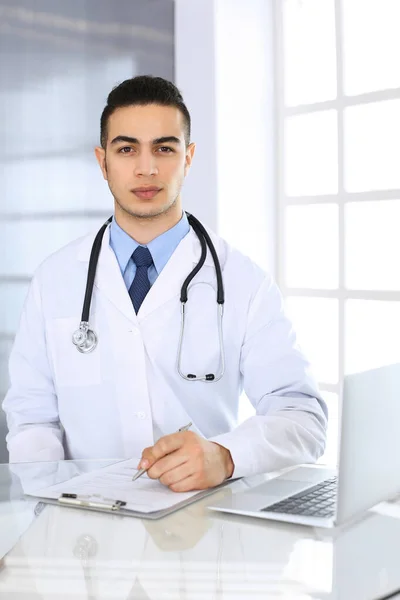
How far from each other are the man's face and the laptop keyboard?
87 centimetres

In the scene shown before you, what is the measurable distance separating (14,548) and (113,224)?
3.75 ft

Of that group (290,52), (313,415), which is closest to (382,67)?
(290,52)

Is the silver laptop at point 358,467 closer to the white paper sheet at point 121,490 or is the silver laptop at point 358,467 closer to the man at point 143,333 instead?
the white paper sheet at point 121,490

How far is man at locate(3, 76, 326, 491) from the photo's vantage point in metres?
2.02

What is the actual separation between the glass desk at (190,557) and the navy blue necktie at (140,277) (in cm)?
79

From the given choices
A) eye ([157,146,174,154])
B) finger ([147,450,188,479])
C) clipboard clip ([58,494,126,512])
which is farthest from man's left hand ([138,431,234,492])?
eye ([157,146,174,154])

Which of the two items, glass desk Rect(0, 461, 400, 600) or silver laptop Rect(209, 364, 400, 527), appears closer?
glass desk Rect(0, 461, 400, 600)

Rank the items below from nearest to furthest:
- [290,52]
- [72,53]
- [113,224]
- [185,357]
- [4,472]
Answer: [4,472] < [185,357] < [113,224] < [72,53] < [290,52]

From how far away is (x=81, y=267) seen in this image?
2.16 meters

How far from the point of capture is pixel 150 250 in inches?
83.8

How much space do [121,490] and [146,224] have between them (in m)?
0.86

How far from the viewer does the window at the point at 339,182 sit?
304cm

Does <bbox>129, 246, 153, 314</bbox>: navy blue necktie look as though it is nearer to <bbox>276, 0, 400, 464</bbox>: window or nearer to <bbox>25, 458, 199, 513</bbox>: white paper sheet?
<bbox>25, 458, 199, 513</bbox>: white paper sheet

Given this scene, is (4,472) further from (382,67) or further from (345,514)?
(382,67)
